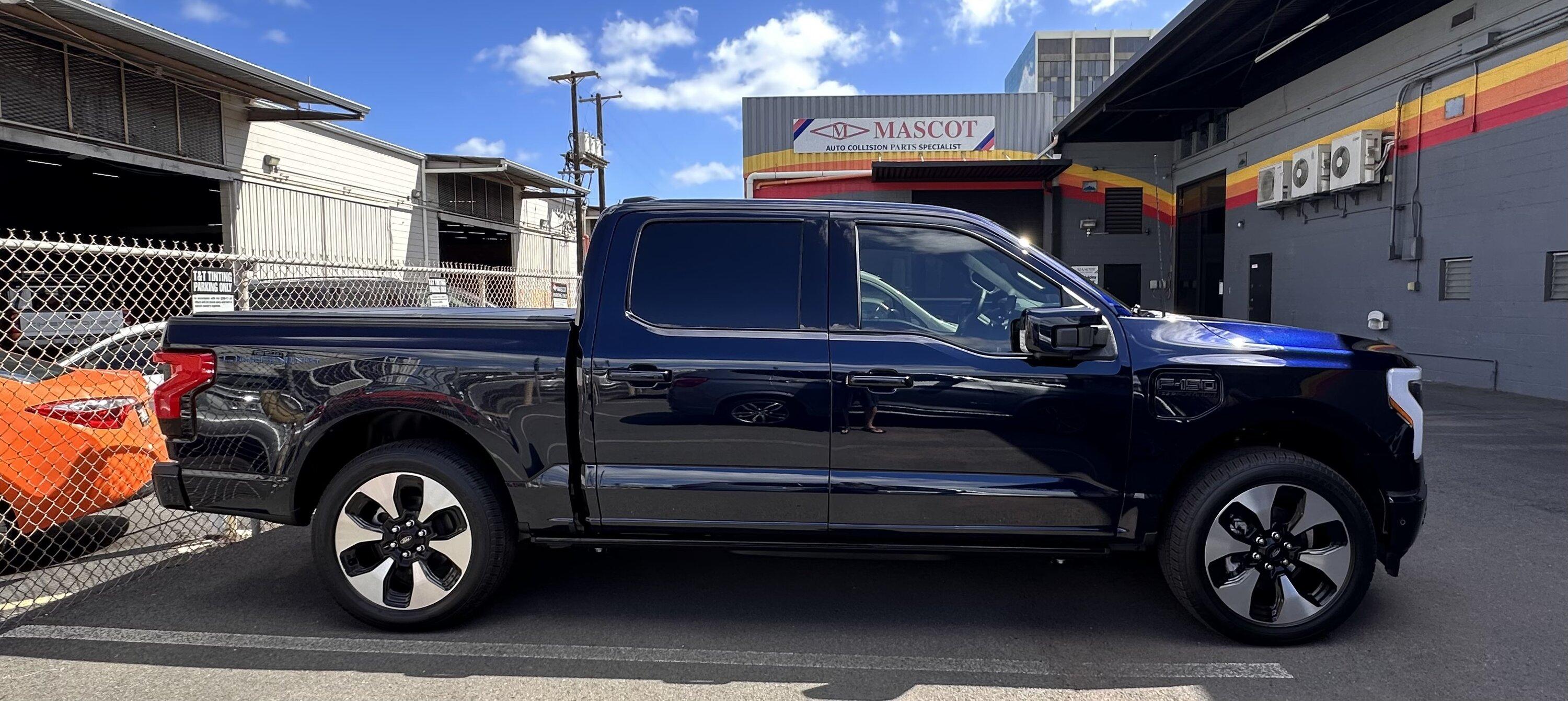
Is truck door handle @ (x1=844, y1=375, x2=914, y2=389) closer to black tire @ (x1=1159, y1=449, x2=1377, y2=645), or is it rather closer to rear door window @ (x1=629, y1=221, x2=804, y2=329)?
rear door window @ (x1=629, y1=221, x2=804, y2=329)

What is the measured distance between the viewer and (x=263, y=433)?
3.51 metres

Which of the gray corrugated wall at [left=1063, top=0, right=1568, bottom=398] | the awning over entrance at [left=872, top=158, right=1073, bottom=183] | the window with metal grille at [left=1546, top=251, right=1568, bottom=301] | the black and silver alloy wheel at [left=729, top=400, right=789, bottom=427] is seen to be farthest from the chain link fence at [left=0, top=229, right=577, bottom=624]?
the awning over entrance at [left=872, top=158, right=1073, bottom=183]

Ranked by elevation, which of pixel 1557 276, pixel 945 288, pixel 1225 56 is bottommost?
pixel 945 288

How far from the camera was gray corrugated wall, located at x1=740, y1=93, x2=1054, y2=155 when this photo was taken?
2309 cm

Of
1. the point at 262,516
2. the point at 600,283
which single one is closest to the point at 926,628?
the point at 600,283

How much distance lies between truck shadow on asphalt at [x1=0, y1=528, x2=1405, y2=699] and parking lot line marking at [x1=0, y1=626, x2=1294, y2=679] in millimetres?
25

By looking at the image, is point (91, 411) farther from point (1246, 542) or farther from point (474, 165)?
point (474, 165)

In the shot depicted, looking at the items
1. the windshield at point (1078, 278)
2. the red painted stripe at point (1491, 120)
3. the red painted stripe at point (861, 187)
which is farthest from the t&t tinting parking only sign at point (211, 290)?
the red painted stripe at point (861, 187)

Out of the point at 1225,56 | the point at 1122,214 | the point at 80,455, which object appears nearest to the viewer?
the point at 80,455

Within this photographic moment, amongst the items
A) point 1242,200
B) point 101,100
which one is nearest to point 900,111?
point 1242,200

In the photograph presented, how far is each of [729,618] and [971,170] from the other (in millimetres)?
16180

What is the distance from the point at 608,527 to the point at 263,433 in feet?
5.06

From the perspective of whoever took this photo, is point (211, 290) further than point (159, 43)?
No

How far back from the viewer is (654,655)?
3344 millimetres
